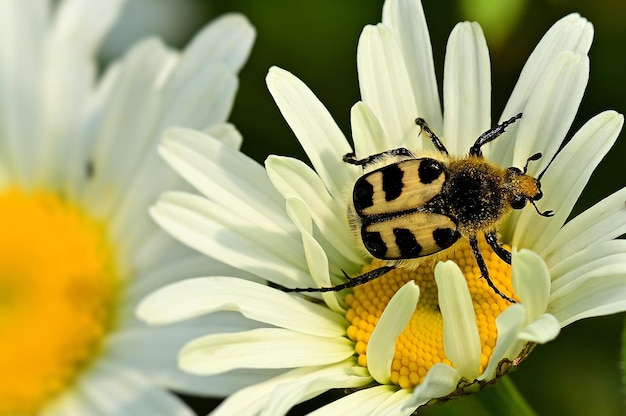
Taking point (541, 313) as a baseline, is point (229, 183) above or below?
above

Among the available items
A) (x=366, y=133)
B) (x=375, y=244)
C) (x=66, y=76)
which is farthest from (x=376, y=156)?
(x=66, y=76)

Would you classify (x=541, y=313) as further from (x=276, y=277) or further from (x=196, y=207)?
(x=196, y=207)

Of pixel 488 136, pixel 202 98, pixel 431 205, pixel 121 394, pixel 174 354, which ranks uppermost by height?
pixel 202 98

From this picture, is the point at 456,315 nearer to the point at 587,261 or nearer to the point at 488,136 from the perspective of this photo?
the point at 587,261

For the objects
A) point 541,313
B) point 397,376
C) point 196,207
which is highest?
point 196,207

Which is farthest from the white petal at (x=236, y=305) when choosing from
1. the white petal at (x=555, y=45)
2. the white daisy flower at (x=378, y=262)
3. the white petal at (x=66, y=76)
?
the white petal at (x=66, y=76)

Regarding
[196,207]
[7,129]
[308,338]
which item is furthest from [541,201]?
[7,129]

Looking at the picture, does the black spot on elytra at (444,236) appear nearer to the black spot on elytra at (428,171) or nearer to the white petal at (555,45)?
the black spot on elytra at (428,171)
